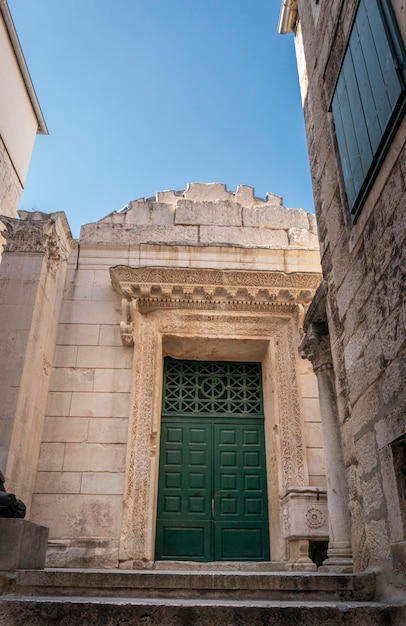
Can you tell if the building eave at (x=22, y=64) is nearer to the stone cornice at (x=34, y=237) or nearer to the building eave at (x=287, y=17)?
the stone cornice at (x=34, y=237)

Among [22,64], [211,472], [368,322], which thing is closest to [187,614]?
[368,322]

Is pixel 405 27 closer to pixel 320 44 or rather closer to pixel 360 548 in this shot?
pixel 320 44

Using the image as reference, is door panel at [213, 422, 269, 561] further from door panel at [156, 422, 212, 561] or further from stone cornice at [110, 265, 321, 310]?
stone cornice at [110, 265, 321, 310]

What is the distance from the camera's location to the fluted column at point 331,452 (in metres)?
4.23

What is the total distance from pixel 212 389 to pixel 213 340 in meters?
0.83

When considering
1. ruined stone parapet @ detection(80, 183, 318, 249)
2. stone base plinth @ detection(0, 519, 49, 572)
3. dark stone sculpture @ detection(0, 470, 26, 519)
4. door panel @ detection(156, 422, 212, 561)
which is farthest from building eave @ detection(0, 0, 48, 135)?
stone base plinth @ detection(0, 519, 49, 572)

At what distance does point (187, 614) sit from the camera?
8.57 feet

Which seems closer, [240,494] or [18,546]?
[18,546]

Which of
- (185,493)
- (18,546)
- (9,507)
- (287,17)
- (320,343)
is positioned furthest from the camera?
(185,493)

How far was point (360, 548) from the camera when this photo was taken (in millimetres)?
3359

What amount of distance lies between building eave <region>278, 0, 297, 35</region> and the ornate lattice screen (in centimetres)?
493

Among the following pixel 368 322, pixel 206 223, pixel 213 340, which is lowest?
pixel 368 322

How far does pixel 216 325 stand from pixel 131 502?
2.90m

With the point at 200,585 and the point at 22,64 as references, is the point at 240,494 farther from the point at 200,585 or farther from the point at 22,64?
the point at 22,64
